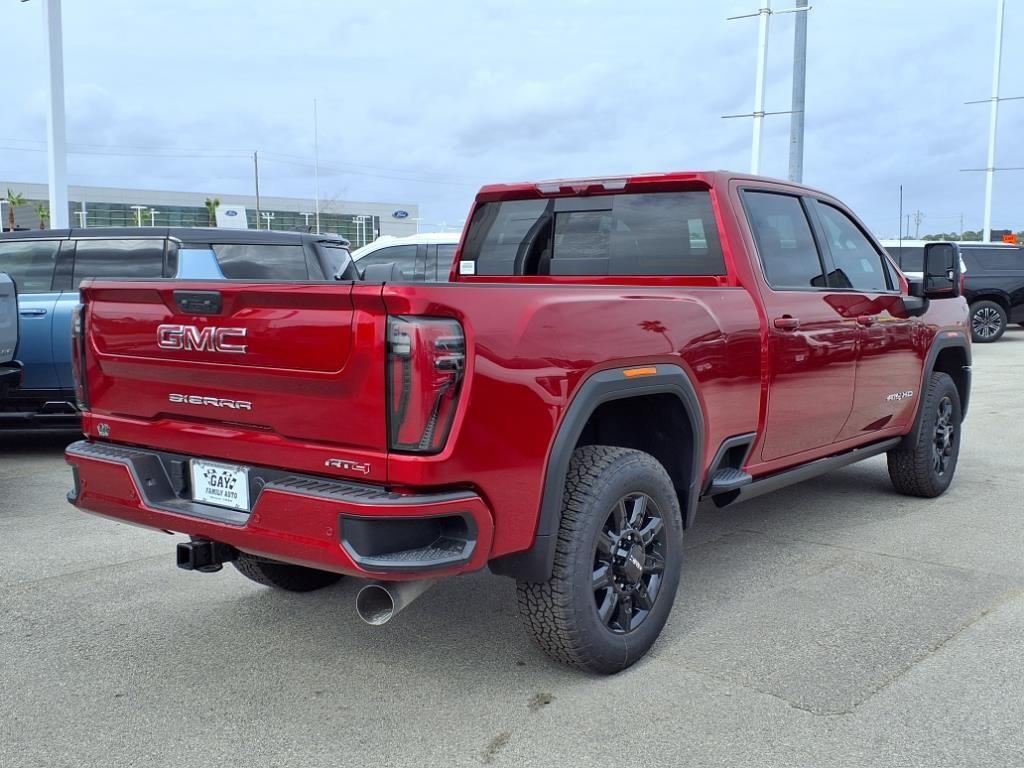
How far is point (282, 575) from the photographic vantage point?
444 centimetres

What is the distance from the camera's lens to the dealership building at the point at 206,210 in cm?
7350

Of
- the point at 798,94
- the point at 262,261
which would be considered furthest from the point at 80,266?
the point at 798,94

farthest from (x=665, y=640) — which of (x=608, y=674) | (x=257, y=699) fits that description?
(x=257, y=699)

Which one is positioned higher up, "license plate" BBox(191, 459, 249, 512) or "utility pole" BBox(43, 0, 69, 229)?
"utility pole" BBox(43, 0, 69, 229)

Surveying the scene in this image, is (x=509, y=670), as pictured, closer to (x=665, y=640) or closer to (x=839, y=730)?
(x=665, y=640)

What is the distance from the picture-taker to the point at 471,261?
18.3 feet

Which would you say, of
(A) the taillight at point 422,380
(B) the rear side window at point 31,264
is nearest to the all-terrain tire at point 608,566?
(A) the taillight at point 422,380

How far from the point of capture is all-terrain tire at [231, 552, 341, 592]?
437cm

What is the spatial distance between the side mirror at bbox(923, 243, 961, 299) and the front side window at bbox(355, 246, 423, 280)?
27.1 feet

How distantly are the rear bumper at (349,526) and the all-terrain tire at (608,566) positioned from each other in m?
0.41

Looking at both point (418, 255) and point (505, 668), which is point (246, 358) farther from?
point (418, 255)

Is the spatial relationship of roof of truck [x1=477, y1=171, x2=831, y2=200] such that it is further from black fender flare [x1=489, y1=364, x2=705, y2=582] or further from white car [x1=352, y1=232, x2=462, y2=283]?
white car [x1=352, y1=232, x2=462, y2=283]

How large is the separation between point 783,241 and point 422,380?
2.69 m

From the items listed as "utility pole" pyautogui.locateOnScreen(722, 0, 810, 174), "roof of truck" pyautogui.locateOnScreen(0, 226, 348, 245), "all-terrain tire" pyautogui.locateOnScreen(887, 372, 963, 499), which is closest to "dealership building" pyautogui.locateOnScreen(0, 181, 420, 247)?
"utility pole" pyautogui.locateOnScreen(722, 0, 810, 174)
